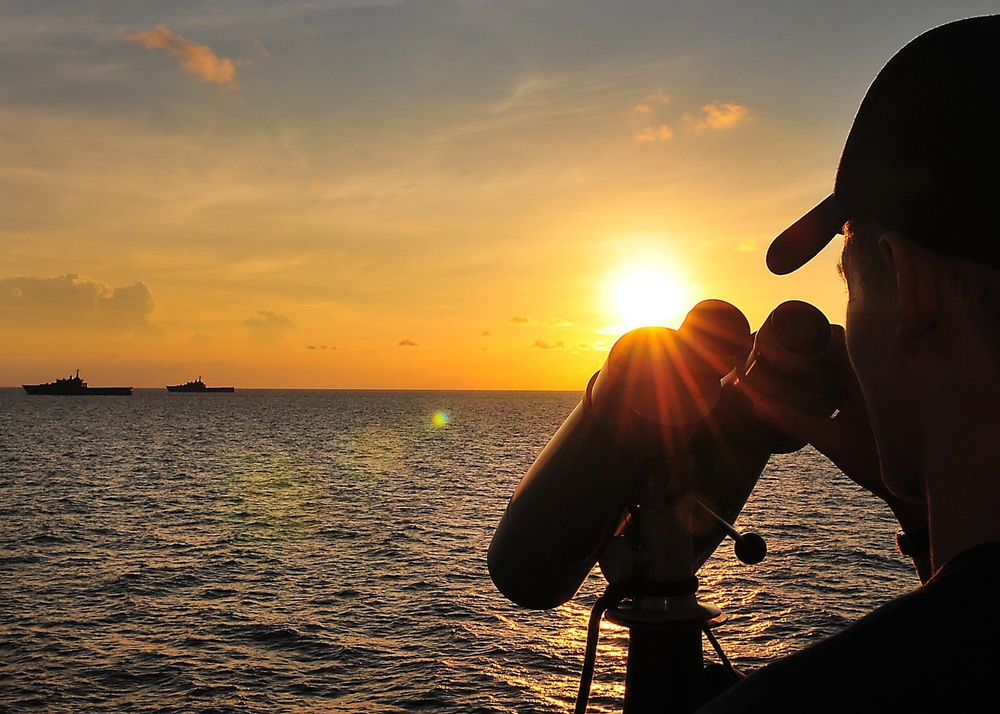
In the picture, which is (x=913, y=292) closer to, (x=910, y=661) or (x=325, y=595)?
(x=910, y=661)

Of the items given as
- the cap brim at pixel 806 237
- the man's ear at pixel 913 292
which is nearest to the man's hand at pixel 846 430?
the cap brim at pixel 806 237

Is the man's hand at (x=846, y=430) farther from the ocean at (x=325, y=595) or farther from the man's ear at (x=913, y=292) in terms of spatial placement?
the ocean at (x=325, y=595)

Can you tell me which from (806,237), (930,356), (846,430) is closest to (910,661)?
(930,356)

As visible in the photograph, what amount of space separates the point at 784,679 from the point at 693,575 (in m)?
1.36

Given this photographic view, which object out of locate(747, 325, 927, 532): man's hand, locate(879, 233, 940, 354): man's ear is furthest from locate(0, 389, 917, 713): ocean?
locate(879, 233, 940, 354): man's ear

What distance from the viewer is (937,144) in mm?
1058

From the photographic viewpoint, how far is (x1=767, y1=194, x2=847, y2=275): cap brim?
1.40 meters

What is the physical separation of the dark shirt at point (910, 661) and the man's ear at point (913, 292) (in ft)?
1.03

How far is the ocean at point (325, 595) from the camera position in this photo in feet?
72.2

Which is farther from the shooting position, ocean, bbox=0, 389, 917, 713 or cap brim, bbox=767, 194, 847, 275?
ocean, bbox=0, 389, 917, 713

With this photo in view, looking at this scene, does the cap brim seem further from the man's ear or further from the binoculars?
the binoculars

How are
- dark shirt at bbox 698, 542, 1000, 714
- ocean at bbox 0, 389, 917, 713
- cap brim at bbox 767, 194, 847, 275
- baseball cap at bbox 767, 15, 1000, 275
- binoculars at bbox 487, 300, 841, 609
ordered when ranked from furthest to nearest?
ocean at bbox 0, 389, 917, 713 → binoculars at bbox 487, 300, 841, 609 → cap brim at bbox 767, 194, 847, 275 → baseball cap at bbox 767, 15, 1000, 275 → dark shirt at bbox 698, 542, 1000, 714

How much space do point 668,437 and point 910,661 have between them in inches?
50.9

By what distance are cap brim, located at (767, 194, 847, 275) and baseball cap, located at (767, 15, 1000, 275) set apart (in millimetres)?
151
